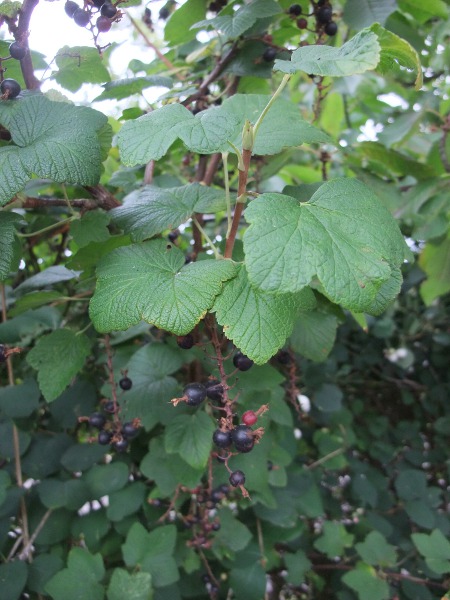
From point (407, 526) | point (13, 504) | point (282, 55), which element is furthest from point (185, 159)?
point (407, 526)

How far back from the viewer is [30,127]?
2.23 ft

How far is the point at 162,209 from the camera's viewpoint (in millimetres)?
768

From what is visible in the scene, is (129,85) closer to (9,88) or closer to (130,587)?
(9,88)

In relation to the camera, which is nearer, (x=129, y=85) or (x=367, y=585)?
(x=129, y=85)

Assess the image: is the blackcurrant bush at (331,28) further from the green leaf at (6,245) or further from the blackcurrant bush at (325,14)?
the green leaf at (6,245)

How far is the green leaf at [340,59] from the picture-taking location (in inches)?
20.3

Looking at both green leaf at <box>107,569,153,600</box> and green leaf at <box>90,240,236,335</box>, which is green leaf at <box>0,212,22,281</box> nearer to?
green leaf at <box>90,240,236,335</box>

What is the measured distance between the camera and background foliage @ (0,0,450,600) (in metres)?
0.59

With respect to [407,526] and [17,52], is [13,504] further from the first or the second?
[407,526]

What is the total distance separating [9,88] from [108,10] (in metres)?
0.21

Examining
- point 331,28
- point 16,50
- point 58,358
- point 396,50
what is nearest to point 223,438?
point 58,358

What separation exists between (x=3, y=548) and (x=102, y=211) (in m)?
0.76

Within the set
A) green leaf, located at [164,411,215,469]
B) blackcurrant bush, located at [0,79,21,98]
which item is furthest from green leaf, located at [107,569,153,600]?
blackcurrant bush, located at [0,79,21,98]

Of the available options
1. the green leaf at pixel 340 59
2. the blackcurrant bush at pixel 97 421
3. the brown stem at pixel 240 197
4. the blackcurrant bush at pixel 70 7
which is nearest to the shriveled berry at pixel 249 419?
the brown stem at pixel 240 197
